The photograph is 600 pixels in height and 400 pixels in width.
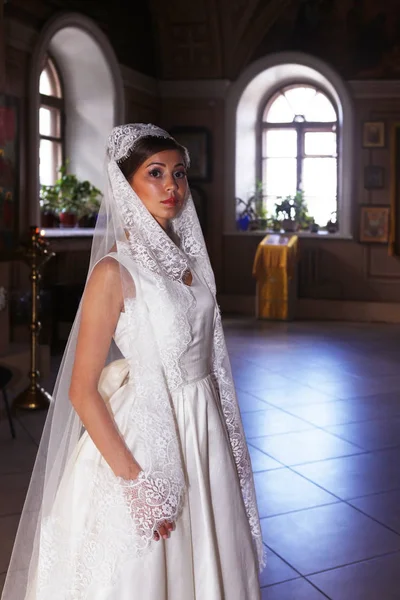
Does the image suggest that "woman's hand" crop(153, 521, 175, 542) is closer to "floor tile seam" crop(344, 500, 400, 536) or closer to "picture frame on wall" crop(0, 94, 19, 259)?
"floor tile seam" crop(344, 500, 400, 536)

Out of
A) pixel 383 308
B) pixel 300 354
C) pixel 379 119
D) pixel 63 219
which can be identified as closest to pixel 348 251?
pixel 383 308

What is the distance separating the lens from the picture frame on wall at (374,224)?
10820mm

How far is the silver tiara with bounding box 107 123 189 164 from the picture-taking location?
1921 mm

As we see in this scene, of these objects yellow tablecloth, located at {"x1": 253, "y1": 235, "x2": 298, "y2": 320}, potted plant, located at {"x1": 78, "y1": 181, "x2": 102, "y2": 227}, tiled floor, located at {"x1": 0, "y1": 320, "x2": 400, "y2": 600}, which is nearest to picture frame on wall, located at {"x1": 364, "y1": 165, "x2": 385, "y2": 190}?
yellow tablecloth, located at {"x1": 253, "y1": 235, "x2": 298, "y2": 320}

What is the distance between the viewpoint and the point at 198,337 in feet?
6.53

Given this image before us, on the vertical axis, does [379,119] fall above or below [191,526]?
above

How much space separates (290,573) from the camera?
317 centimetres

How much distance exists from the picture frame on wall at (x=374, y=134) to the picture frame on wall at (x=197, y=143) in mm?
2279

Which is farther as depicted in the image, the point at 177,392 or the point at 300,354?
the point at 300,354

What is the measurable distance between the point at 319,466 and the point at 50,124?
680 centimetres

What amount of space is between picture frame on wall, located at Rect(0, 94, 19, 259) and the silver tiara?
478cm

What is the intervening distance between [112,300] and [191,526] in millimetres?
621

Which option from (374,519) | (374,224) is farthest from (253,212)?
(374,519)

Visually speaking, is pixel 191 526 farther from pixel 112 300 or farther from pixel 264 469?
pixel 264 469
